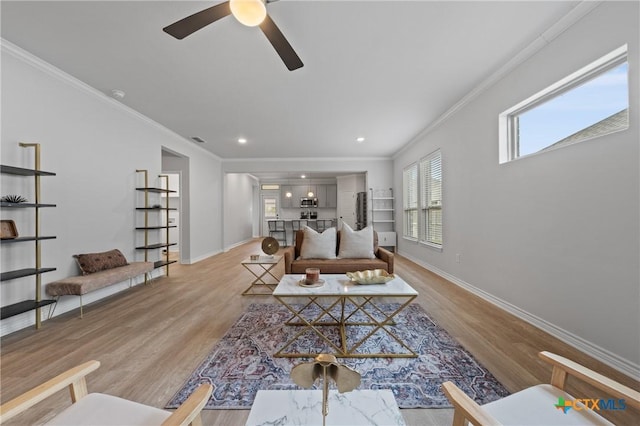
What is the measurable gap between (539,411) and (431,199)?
4.29m

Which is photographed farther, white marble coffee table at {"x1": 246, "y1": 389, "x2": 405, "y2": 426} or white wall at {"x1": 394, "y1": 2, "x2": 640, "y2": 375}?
white wall at {"x1": 394, "y1": 2, "x2": 640, "y2": 375}

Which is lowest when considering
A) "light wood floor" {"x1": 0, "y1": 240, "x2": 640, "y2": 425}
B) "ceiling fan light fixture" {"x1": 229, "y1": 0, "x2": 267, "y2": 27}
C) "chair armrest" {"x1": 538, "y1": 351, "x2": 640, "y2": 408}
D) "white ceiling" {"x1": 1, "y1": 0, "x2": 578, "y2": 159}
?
"light wood floor" {"x1": 0, "y1": 240, "x2": 640, "y2": 425}

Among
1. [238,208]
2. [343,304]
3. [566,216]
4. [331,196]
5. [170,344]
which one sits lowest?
[170,344]

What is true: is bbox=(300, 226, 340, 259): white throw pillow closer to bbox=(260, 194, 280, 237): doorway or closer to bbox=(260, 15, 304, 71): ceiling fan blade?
bbox=(260, 15, 304, 71): ceiling fan blade

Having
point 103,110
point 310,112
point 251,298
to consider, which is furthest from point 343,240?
point 103,110

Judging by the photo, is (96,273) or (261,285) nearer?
(96,273)

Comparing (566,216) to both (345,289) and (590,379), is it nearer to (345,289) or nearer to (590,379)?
(590,379)

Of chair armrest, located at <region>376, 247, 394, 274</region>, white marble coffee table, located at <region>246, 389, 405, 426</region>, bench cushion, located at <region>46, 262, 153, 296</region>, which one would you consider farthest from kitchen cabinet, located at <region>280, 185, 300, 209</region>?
white marble coffee table, located at <region>246, 389, 405, 426</region>

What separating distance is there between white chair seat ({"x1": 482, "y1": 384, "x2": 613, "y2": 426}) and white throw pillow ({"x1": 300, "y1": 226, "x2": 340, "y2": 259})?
2745 mm

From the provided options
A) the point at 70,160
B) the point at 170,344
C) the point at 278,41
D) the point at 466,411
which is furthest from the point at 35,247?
the point at 466,411

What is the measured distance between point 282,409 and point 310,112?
385cm

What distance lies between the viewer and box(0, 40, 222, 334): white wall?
2.48 metres

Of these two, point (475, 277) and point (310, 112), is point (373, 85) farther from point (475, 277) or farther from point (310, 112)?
point (475, 277)

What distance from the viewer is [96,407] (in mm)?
953
